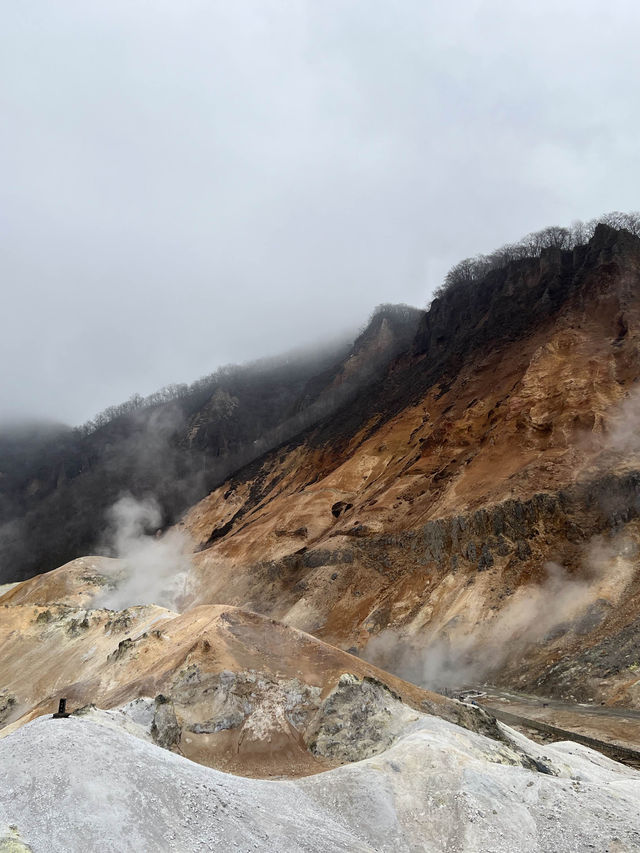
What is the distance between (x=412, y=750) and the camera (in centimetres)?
1237

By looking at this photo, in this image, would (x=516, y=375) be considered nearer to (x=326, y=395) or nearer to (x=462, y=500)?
(x=462, y=500)

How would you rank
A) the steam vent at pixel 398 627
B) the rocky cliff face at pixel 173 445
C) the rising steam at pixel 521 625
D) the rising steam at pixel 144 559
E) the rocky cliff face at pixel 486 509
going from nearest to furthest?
1. the steam vent at pixel 398 627
2. the rising steam at pixel 521 625
3. the rocky cliff face at pixel 486 509
4. the rising steam at pixel 144 559
5. the rocky cliff face at pixel 173 445

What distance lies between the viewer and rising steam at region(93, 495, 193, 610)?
198 ft

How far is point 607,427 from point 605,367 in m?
7.74

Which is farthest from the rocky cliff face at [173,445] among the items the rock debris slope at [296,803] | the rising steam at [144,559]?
the rock debris slope at [296,803]

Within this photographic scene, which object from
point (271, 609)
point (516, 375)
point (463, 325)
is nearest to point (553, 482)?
point (516, 375)

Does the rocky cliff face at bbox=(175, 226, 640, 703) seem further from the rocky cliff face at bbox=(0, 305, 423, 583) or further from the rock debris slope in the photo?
the rocky cliff face at bbox=(0, 305, 423, 583)

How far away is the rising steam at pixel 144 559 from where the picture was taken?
198ft

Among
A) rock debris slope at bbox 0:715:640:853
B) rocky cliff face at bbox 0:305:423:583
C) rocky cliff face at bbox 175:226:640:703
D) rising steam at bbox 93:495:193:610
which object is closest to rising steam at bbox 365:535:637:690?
rocky cliff face at bbox 175:226:640:703

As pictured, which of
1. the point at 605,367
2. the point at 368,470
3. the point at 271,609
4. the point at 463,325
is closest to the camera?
the point at 605,367

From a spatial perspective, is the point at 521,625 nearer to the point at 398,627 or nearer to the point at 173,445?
the point at 398,627

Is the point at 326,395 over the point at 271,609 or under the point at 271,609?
over

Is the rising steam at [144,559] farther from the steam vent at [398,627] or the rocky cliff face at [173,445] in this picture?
the rocky cliff face at [173,445]

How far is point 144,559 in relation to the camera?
7512 cm
